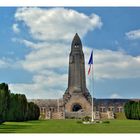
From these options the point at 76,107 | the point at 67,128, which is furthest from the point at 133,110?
the point at 67,128

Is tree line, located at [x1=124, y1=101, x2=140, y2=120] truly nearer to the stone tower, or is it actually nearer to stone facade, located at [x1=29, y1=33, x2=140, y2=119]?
stone facade, located at [x1=29, y1=33, x2=140, y2=119]

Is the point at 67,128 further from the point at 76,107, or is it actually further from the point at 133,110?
the point at 76,107

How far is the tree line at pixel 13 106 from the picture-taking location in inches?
1230

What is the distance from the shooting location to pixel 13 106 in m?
37.9

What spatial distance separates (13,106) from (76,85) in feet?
84.8

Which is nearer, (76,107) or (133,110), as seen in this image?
(133,110)

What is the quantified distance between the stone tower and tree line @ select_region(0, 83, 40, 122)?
18.0 meters

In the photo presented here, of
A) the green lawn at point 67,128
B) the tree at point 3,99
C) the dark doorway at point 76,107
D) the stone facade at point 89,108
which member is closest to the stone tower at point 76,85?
the dark doorway at point 76,107

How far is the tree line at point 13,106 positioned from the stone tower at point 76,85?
59.0 ft

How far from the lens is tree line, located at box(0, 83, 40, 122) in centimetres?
3125

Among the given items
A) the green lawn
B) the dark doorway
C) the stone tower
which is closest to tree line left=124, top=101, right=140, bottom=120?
the stone tower

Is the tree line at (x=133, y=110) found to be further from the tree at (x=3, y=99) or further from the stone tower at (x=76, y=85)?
the tree at (x=3, y=99)
